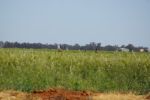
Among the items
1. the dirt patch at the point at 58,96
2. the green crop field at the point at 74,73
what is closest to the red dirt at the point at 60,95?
the dirt patch at the point at 58,96

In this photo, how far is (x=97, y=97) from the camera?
13492 mm

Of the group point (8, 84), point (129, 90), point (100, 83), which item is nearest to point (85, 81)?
point (100, 83)

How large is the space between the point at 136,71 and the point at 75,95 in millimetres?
5120

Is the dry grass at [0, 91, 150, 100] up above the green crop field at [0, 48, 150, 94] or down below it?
below

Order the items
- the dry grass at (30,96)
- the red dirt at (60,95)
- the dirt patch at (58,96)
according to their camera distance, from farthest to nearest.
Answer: the dry grass at (30,96) < the dirt patch at (58,96) < the red dirt at (60,95)

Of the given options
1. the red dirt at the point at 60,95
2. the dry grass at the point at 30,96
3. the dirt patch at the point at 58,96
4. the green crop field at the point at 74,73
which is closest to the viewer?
the red dirt at the point at 60,95

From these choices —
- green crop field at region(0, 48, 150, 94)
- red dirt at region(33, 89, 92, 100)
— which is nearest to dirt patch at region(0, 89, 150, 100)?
red dirt at region(33, 89, 92, 100)

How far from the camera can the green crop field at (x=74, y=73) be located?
1602cm

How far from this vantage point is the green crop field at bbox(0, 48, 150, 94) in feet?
52.5

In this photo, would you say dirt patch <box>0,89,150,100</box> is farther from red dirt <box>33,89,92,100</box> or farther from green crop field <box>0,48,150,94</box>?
green crop field <box>0,48,150,94</box>

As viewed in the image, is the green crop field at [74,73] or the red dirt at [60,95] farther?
the green crop field at [74,73]

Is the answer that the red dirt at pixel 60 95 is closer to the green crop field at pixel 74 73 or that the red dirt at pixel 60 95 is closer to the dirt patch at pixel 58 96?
the dirt patch at pixel 58 96

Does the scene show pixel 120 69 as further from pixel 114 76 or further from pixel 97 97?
pixel 97 97

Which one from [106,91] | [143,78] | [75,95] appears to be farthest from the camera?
[143,78]
